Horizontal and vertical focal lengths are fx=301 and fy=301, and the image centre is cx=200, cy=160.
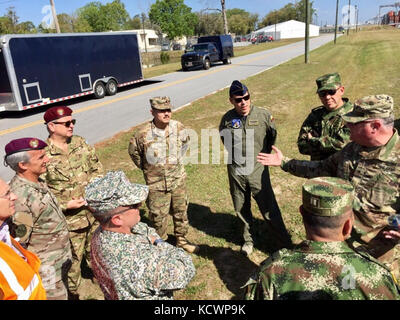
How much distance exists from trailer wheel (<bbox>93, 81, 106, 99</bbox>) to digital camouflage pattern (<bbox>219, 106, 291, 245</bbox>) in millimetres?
13103

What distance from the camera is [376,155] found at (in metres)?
2.42

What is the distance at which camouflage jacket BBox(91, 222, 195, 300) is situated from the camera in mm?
1727

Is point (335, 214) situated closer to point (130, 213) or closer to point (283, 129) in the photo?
point (130, 213)

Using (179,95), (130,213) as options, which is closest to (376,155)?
(130,213)

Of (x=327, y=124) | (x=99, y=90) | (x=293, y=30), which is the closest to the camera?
(x=327, y=124)

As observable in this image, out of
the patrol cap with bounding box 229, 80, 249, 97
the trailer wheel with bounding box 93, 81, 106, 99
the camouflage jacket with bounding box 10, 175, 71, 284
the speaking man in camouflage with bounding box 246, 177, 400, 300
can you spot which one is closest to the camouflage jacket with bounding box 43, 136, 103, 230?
the camouflage jacket with bounding box 10, 175, 71, 284

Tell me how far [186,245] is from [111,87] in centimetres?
1394

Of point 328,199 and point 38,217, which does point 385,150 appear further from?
point 38,217

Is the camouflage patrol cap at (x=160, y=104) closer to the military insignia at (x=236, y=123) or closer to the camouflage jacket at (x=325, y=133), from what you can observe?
the military insignia at (x=236, y=123)

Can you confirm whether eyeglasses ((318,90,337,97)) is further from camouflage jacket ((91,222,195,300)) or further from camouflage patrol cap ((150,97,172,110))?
camouflage jacket ((91,222,195,300))

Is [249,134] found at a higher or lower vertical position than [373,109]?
lower

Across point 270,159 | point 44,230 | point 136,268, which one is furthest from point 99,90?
point 136,268

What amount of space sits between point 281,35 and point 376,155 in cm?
8950

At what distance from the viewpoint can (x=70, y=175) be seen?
3434 millimetres
